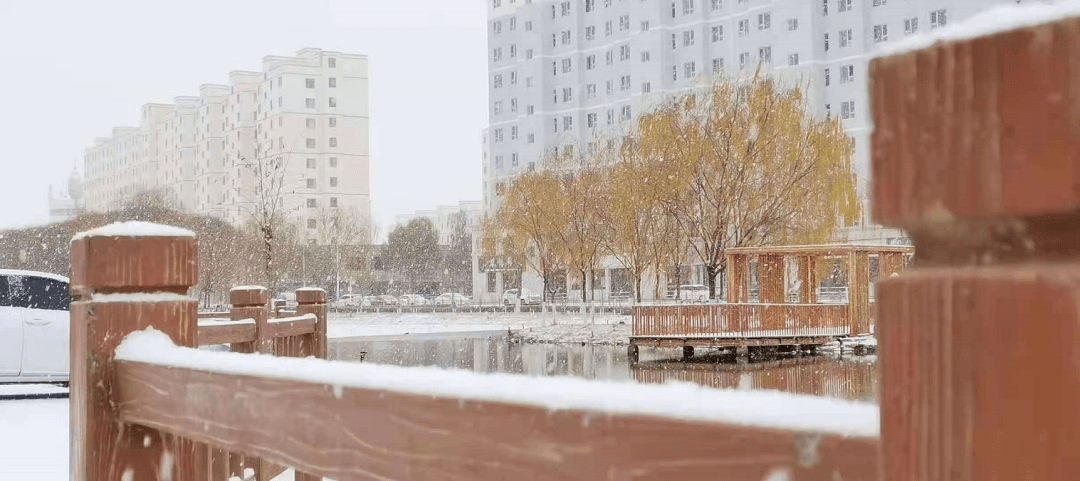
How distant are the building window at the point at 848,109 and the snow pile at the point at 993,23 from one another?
52932 mm

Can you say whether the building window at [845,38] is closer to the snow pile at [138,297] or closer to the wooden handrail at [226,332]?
the wooden handrail at [226,332]

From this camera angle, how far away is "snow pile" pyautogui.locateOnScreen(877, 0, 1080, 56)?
447mm

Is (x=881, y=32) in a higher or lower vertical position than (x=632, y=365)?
higher

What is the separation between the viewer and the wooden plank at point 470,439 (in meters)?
0.66

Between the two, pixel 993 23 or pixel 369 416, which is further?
pixel 369 416

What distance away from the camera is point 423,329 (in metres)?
34.9

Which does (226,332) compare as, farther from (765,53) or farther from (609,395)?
(765,53)

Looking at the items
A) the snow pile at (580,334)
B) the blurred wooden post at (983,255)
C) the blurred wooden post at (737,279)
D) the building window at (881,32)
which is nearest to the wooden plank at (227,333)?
the blurred wooden post at (983,255)

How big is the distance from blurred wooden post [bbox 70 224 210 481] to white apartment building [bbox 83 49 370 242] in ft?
249

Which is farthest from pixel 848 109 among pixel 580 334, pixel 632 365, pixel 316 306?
pixel 316 306

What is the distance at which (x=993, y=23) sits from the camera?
1.51ft

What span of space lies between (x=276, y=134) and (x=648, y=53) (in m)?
40.5

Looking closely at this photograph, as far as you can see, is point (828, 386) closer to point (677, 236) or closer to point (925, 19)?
point (677, 236)

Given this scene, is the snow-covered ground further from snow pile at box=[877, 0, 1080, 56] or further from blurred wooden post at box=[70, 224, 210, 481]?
snow pile at box=[877, 0, 1080, 56]
